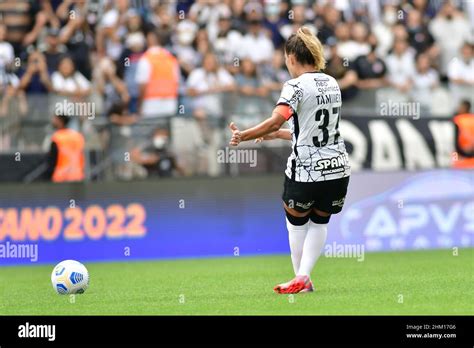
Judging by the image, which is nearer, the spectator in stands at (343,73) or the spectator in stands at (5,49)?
the spectator in stands at (5,49)

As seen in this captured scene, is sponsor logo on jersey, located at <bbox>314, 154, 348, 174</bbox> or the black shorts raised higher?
sponsor logo on jersey, located at <bbox>314, 154, 348, 174</bbox>

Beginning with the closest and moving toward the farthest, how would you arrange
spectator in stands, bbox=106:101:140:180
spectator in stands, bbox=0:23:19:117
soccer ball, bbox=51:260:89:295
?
soccer ball, bbox=51:260:89:295 → spectator in stands, bbox=0:23:19:117 → spectator in stands, bbox=106:101:140:180

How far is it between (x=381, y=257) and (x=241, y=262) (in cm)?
208

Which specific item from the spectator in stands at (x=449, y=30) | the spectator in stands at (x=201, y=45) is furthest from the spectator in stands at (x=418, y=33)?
the spectator in stands at (x=201, y=45)

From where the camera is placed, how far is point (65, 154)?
1811 centimetres

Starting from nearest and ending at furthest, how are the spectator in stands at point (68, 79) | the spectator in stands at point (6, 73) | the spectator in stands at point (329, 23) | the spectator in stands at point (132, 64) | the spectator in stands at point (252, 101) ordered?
the spectator in stands at point (6, 73)
the spectator in stands at point (252, 101)
the spectator in stands at point (68, 79)
the spectator in stands at point (132, 64)
the spectator in stands at point (329, 23)

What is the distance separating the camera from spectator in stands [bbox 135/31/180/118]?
1931cm

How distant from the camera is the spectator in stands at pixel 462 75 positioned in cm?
2031

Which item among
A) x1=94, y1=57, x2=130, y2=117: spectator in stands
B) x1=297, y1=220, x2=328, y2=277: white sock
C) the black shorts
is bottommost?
x1=297, y1=220, x2=328, y2=277: white sock

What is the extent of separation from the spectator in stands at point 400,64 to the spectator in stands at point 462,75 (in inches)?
28.5

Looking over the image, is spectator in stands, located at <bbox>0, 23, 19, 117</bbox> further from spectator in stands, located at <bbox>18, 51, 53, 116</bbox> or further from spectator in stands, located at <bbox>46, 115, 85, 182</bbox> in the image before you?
spectator in stands, located at <bbox>46, 115, 85, 182</bbox>

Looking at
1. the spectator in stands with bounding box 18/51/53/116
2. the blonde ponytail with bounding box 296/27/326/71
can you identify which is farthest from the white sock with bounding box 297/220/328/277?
the spectator in stands with bounding box 18/51/53/116

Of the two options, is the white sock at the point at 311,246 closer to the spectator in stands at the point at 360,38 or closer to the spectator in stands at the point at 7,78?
the spectator in stands at the point at 7,78
